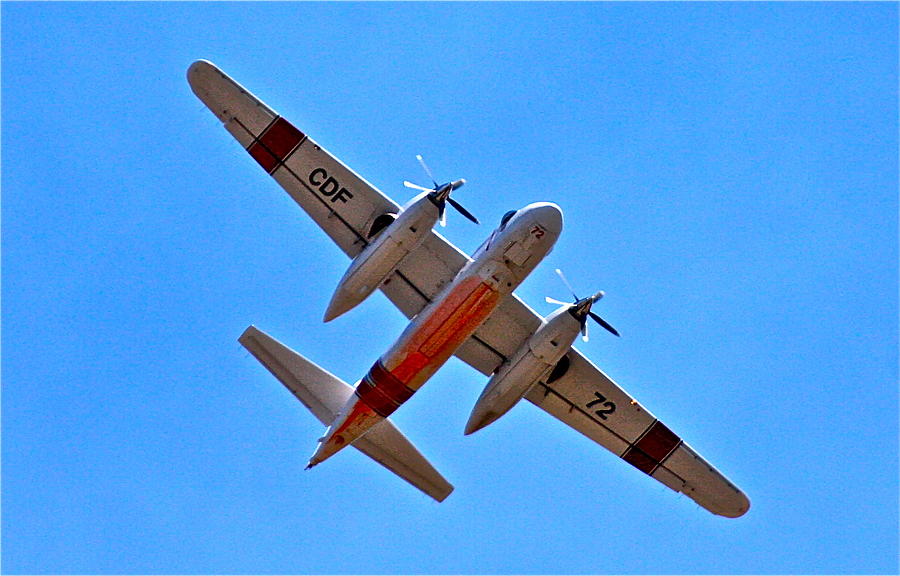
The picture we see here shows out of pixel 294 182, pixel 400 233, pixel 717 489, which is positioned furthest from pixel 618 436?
pixel 294 182

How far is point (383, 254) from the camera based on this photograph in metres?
36.3

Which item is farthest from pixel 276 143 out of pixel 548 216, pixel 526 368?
pixel 526 368

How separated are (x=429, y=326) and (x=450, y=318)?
0.65 m

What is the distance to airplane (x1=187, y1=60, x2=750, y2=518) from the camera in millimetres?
35719

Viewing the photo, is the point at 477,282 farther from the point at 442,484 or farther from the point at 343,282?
the point at 442,484

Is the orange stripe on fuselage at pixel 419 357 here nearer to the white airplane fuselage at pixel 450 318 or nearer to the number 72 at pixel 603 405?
the white airplane fuselage at pixel 450 318

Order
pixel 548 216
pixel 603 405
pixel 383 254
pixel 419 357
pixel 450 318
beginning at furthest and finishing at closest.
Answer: pixel 603 405, pixel 419 357, pixel 383 254, pixel 450 318, pixel 548 216

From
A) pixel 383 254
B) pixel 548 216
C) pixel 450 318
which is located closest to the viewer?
pixel 548 216

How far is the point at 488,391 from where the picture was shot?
38344 mm

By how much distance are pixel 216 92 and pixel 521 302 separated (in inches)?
419

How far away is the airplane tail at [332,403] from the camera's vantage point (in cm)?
3853

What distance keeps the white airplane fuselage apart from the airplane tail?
2.81 ft

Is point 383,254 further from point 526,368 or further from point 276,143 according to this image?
point 526,368

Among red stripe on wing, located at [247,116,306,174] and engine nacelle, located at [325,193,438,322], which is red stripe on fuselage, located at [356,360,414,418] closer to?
engine nacelle, located at [325,193,438,322]
